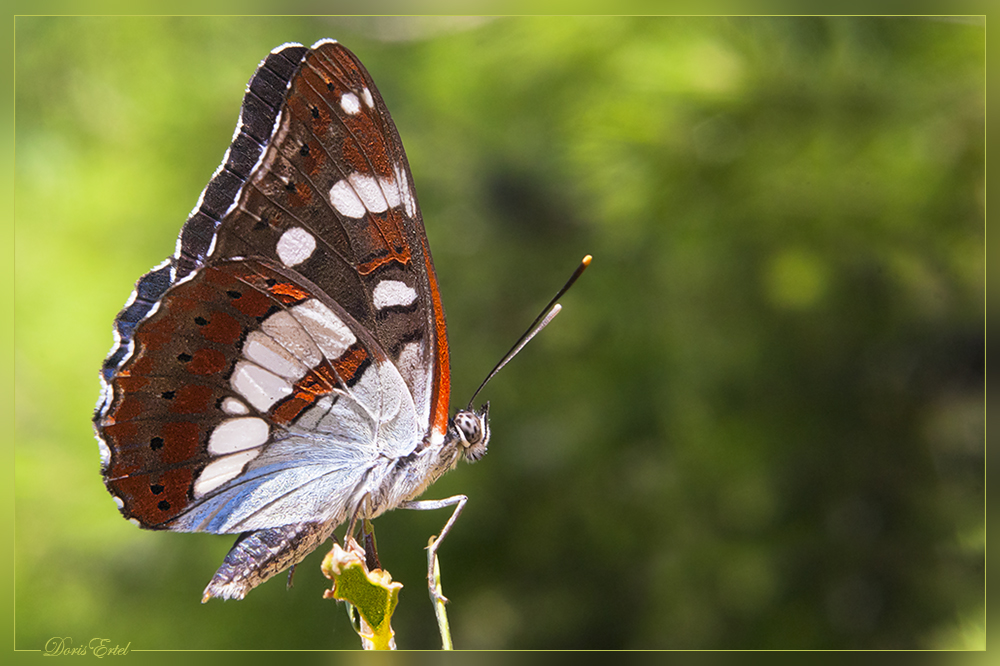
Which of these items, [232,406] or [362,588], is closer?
[362,588]

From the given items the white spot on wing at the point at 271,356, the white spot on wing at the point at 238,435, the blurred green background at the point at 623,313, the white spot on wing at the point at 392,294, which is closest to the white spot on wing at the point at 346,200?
the white spot on wing at the point at 392,294

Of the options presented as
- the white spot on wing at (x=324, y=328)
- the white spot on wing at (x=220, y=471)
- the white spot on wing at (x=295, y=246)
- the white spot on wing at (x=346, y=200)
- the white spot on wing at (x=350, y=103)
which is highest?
the white spot on wing at (x=350, y=103)

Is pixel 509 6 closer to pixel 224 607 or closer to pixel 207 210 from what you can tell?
pixel 207 210

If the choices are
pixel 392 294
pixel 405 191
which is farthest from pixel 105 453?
pixel 405 191

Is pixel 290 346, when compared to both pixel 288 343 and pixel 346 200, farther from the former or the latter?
pixel 346 200

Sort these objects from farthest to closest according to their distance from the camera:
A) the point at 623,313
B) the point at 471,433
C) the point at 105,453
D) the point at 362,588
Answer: the point at 623,313
the point at 471,433
the point at 105,453
the point at 362,588

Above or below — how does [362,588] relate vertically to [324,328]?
below

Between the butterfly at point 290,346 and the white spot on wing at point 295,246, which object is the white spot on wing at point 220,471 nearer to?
the butterfly at point 290,346
